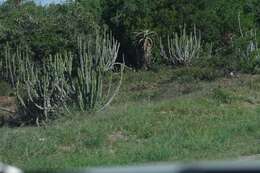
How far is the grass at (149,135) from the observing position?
44.9 ft

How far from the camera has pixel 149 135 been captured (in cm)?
1631

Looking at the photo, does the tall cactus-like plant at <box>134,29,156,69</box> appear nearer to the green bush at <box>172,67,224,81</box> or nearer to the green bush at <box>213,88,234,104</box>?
the green bush at <box>172,67,224,81</box>

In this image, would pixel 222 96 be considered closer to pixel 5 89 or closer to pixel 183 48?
pixel 183 48

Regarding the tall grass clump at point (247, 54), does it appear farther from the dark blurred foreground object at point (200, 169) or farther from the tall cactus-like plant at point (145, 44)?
the dark blurred foreground object at point (200, 169)

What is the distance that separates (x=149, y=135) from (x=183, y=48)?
1811 centimetres

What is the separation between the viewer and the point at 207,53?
115 ft

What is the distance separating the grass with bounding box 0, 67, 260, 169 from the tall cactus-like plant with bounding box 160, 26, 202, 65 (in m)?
11.0

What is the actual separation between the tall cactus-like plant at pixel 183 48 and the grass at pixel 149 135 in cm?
1098

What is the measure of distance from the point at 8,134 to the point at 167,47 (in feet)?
66.9

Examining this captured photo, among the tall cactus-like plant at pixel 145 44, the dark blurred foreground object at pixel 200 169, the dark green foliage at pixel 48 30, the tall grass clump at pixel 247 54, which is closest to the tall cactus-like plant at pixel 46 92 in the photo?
the tall grass clump at pixel 247 54

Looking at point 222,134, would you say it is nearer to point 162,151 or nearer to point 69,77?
point 162,151

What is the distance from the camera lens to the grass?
539 inches

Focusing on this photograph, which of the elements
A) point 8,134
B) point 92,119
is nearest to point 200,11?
point 92,119

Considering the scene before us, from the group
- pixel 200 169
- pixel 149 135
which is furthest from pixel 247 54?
pixel 200 169
